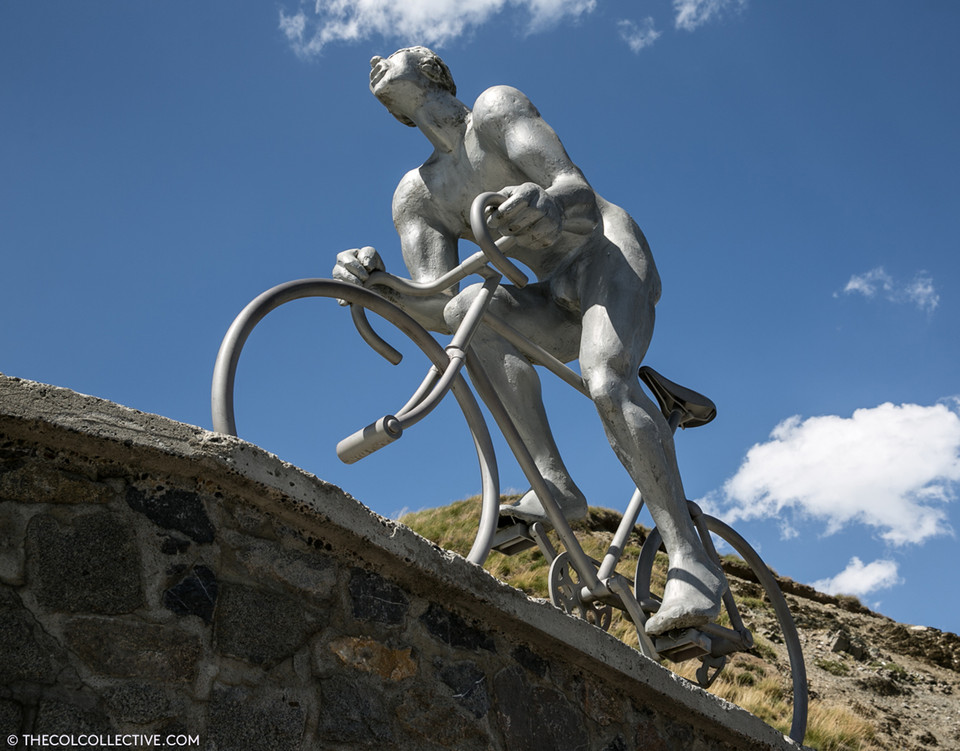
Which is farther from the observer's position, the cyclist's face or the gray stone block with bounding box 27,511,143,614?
the cyclist's face

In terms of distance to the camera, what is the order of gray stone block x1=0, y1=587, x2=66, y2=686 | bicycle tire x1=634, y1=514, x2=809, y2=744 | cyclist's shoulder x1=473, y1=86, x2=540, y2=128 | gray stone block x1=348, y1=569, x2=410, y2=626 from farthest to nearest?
cyclist's shoulder x1=473, y1=86, x2=540, y2=128
bicycle tire x1=634, y1=514, x2=809, y2=744
gray stone block x1=348, y1=569, x2=410, y2=626
gray stone block x1=0, y1=587, x2=66, y2=686

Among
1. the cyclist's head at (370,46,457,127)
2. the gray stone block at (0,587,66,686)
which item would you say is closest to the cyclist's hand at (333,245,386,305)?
the cyclist's head at (370,46,457,127)

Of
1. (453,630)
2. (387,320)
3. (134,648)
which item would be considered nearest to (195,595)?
(134,648)

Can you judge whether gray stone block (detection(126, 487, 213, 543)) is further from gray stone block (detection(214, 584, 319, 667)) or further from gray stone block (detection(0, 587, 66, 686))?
gray stone block (detection(0, 587, 66, 686))

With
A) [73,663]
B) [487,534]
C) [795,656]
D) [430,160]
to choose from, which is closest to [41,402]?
[73,663]

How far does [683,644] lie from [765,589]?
1.00 m

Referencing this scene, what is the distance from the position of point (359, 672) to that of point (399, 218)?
2506 mm

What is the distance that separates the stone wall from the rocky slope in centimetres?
495

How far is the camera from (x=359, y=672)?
246 cm

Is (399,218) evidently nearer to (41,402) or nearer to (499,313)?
(499,313)

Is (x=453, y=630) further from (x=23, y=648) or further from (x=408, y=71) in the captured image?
(x=408, y=71)

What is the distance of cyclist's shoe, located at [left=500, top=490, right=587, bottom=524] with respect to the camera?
13.3 feet

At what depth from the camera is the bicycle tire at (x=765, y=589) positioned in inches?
165

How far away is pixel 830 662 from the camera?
927cm
